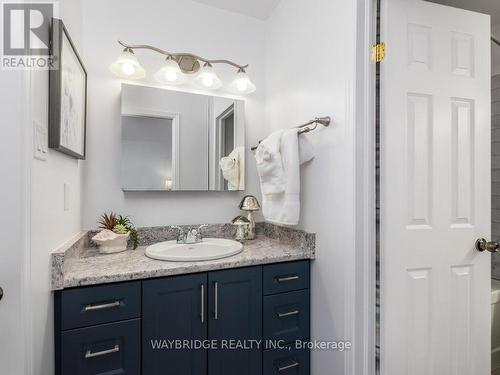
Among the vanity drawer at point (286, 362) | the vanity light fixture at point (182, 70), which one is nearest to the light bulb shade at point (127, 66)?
the vanity light fixture at point (182, 70)

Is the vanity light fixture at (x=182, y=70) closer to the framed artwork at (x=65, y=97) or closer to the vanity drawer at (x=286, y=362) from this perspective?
the framed artwork at (x=65, y=97)

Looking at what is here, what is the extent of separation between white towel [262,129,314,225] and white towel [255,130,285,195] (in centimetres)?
2

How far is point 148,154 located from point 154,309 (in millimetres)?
917

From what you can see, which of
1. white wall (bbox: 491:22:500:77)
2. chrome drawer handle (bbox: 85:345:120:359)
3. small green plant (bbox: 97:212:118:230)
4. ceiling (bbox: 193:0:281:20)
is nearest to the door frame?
ceiling (bbox: 193:0:281:20)

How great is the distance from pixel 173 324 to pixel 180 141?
3.53 ft

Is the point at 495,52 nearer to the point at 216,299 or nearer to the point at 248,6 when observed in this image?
the point at 248,6

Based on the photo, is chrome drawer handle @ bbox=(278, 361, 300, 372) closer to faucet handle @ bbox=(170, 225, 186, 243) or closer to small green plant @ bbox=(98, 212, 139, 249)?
faucet handle @ bbox=(170, 225, 186, 243)

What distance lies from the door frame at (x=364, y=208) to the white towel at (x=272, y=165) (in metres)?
0.42

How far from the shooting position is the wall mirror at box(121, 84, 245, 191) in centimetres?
162

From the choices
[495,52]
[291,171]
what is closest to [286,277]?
[291,171]

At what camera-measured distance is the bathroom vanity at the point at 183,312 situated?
3.43 feet

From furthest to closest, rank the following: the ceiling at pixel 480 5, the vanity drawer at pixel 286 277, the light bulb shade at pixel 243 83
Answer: the light bulb shade at pixel 243 83 → the ceiling at pixel 480 5 → the vanity drawer at pixel 286 277

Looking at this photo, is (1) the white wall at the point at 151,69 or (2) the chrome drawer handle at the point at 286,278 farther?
(1) the white wall at the point at 151,69

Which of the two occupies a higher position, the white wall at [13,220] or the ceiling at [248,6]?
the ceiling at [248,6]
